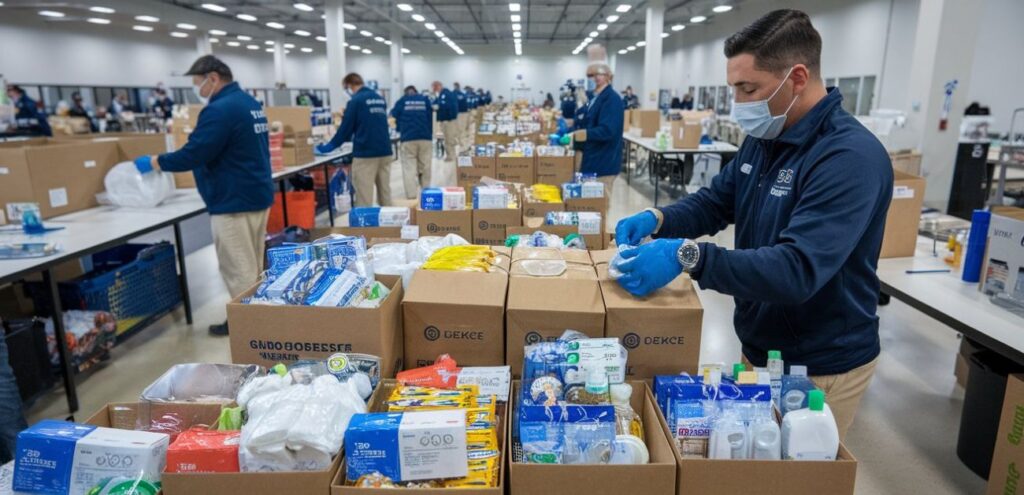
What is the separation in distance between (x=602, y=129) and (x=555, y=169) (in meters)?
0.60

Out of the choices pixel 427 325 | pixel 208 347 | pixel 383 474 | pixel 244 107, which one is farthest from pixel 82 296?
pixel 383 474

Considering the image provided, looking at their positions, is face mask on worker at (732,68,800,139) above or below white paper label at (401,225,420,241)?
above

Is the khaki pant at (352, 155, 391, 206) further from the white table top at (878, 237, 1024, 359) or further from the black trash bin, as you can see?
the black trash bin

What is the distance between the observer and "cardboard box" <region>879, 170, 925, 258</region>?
9.34ft

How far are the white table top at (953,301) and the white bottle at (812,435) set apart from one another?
1263 mm

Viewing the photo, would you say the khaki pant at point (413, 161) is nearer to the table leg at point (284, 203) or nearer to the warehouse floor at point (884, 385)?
the table leg at point (284, 203)

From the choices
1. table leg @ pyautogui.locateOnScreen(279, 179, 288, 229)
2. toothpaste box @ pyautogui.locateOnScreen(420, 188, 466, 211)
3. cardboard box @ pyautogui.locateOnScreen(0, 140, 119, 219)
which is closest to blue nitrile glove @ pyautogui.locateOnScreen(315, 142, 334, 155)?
table leg @ pyautogui.locateOnScreen(279, 179, 288, 229)

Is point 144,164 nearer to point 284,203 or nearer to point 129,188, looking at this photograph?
point 129,188

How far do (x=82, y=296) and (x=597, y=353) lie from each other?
11.5 feet

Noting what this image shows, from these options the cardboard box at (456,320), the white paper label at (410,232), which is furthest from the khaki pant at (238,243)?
the cardboard box at (456,320)

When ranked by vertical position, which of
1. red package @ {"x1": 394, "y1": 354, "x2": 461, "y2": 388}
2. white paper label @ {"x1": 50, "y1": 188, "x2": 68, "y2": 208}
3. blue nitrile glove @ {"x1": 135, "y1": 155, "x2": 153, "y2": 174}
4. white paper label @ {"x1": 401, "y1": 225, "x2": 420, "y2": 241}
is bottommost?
red package @ {"x1": 394, "y1": 354, "x2": 461, "y2": 388}

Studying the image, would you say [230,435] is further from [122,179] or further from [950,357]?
[950,357]

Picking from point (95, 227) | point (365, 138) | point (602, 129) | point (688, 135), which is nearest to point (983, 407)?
point (602, 129)

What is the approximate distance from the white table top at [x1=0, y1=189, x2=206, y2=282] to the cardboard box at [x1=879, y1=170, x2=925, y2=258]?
398cm
